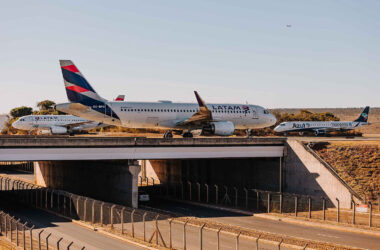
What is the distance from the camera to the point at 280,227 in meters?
35.4

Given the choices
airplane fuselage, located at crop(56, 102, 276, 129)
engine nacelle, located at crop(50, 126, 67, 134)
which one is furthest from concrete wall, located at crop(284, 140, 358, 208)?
engine nacelle, located at crop(50, 126, 67, 134)

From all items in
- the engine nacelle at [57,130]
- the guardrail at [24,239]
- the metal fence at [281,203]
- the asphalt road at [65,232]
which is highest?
the engine nacelle at [57,130]

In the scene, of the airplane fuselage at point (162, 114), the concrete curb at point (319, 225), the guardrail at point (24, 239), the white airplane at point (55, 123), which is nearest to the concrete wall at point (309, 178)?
the concrete curb at point (319, 225)

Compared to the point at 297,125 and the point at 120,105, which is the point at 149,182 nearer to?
the point at 120,105

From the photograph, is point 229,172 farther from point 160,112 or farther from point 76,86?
point 76,86

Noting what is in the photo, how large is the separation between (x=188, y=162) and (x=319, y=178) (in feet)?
53.7

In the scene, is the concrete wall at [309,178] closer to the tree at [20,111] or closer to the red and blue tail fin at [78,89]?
the red and blue tail fin at [78,89]

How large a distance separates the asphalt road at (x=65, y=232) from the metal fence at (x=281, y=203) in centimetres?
1365

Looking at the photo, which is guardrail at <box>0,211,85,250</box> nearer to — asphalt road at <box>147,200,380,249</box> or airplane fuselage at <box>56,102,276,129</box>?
asphalt road at <box>147,200,380,249</box>

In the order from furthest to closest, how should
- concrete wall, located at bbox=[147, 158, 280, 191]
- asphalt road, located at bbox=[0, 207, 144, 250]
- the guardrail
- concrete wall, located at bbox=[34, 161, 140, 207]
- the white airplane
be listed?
1. the white airplane
2. concrete wall, located at bbox=[147, 158, 280, 191]
3. concrete wall, located at bbox=[34, 161, 140, 207]
4. asphalt road, located at bbox=[0, 207, 144, 250]
5. the guardrail

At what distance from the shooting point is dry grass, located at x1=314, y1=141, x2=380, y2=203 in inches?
1745

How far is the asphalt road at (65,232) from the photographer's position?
27875 mm

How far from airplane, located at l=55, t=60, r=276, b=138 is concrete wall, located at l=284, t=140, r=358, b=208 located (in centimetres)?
785

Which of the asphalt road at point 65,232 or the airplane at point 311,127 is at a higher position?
the airplane at point 311,127
